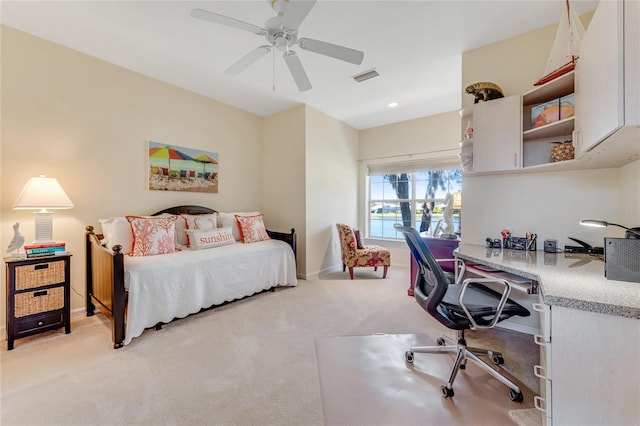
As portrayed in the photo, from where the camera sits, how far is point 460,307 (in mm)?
1577

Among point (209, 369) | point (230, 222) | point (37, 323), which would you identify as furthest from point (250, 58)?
point (37, 323)

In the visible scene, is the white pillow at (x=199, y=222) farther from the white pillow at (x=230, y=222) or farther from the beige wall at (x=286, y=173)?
the beige wall at (x=286, y=173)

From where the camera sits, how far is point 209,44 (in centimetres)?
257

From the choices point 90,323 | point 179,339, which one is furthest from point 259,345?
point 90,323

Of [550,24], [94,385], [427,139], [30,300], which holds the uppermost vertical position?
[550,24]

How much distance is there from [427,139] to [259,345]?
4.22 metres

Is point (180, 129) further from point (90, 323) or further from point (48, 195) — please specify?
point (90, 323)

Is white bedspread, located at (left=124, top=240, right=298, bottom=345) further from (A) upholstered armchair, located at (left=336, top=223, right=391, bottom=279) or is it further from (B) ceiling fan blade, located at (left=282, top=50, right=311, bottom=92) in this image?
(B) ceiling fan blade, located at (left=282, top=50, right=311, bottom=92)

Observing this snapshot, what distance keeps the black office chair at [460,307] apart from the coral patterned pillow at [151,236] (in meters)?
2.50

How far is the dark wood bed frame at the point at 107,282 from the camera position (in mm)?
2109

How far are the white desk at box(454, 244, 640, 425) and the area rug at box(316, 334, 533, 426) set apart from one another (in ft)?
1.68

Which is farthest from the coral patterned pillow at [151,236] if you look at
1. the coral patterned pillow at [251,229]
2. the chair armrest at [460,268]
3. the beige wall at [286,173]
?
the chair armrest at [460,268]

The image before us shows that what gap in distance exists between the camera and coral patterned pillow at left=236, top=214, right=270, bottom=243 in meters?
3.65

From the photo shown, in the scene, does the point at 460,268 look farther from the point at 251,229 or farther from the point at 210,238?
the point at 210,238
